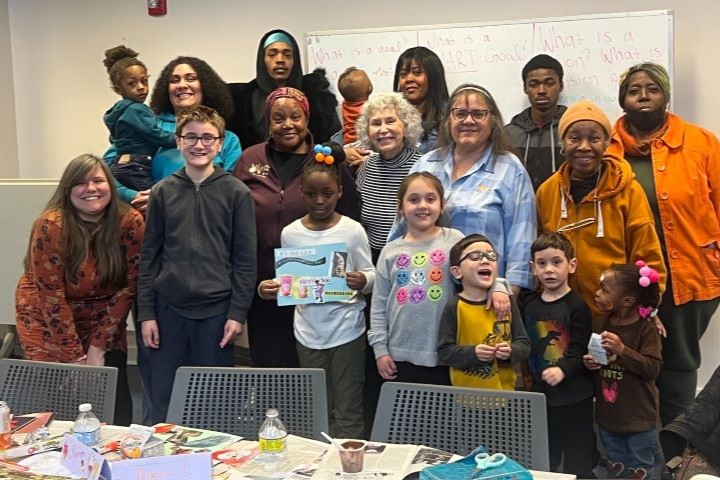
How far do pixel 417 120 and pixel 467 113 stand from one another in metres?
0.38

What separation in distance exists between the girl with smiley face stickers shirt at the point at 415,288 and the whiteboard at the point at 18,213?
271 cm

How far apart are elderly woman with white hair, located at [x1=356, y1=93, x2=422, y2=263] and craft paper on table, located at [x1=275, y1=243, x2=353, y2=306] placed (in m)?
0.28

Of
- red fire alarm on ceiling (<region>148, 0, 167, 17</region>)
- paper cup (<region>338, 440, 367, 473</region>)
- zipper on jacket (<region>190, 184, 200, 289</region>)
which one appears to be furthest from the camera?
red fire alarm on ceiling (<region>148, 0, 167, 17</region>)

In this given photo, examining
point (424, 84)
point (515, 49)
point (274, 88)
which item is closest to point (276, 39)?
point (274, 88)

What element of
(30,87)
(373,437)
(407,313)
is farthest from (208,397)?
(30,87)

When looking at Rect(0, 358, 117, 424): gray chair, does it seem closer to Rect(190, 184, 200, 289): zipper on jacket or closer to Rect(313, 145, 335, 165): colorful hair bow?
Rect(190, 184, 200, 289): zipper on jacket

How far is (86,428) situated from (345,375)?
1270 millimetres

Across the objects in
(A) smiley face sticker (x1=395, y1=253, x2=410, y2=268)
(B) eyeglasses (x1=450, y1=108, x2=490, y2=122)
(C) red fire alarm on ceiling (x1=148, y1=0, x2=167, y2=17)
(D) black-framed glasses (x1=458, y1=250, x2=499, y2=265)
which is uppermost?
(C) red fire alarm on ceiling (x1=148, y1=0, x2=167, y2=17)

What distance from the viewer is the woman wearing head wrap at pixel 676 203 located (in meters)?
3.05

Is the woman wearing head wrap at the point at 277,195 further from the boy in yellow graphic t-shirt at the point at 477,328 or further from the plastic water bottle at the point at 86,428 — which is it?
the plastic water bottle at the point at 86,428

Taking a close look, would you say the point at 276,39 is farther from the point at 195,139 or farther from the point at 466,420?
the point at 466,420

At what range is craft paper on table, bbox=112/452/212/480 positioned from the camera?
1594mm

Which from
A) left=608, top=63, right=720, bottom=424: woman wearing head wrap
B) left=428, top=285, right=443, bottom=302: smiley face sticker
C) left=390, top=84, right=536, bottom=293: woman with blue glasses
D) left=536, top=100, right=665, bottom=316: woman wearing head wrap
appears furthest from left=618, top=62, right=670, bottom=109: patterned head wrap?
left=428, top=285, right=443, bottom=302: smiley face sticker

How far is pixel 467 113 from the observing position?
2799 millimetres
